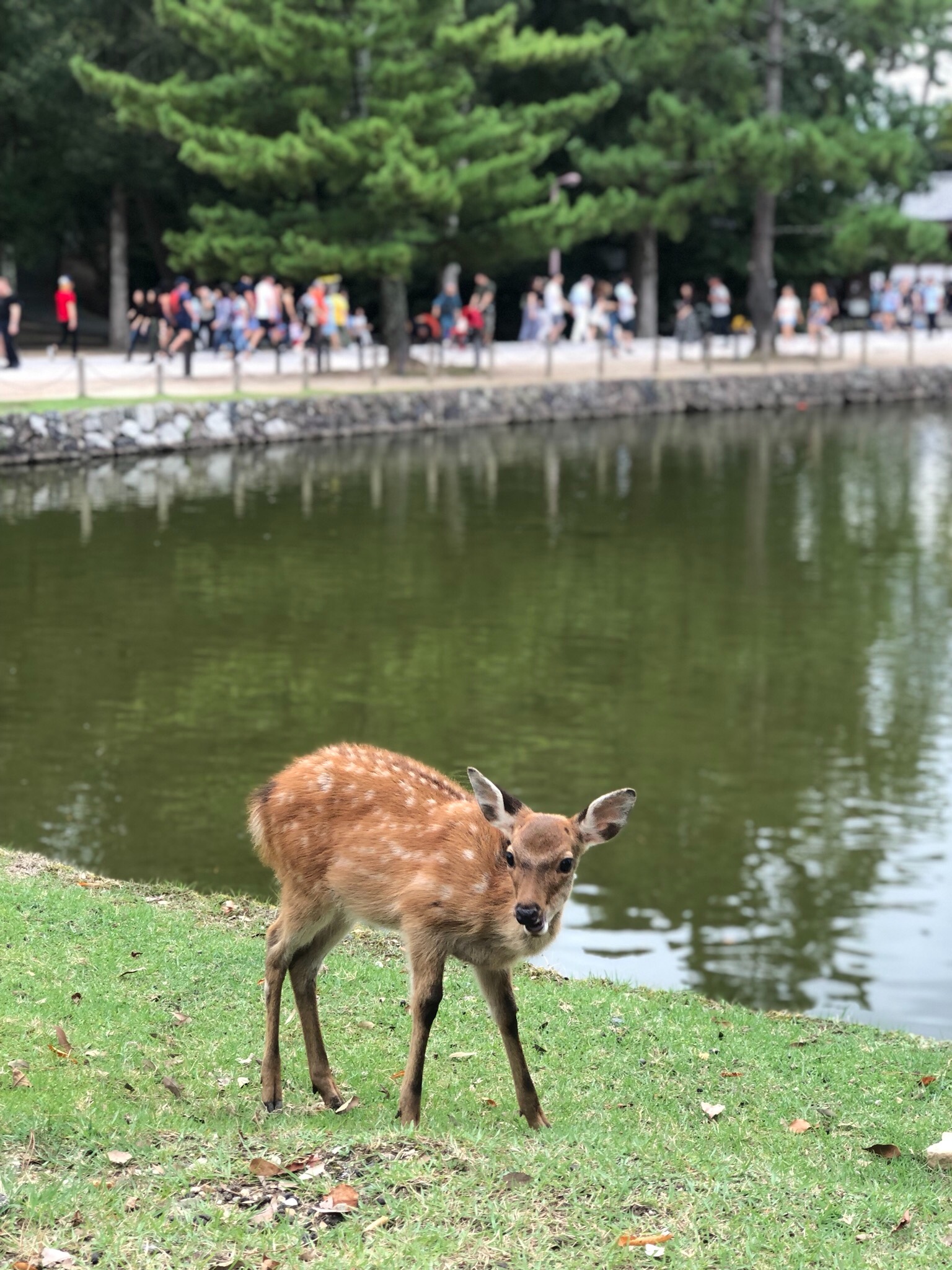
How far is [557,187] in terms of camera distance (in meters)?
48.8

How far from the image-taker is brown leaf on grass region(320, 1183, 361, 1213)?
5309mm

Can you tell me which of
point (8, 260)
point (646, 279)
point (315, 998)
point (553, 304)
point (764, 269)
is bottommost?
point (315, 998)

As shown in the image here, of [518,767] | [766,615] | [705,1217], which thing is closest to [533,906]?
[705,1217]

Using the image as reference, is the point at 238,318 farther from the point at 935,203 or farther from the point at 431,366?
the point at 935,203

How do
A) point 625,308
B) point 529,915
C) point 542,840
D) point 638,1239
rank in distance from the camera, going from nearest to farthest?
point 638,1239 < point 529,915 < point 542,840 < point 625,308

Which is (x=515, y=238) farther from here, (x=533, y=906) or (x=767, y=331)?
(x=533, y=906)

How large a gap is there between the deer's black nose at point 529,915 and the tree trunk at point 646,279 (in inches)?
1799

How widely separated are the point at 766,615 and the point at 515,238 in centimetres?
2206

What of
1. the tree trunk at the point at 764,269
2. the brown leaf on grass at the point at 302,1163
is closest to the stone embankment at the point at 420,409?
the tree trunk at the point at 764,269

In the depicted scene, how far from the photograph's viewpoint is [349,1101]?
6738mm

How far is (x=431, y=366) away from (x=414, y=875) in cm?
3458

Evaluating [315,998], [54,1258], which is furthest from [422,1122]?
[54,1258]

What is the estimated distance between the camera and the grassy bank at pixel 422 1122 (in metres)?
5.23

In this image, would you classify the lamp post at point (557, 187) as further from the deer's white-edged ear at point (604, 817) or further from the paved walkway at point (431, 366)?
the deer's white-edged ear at point (604, 817)
